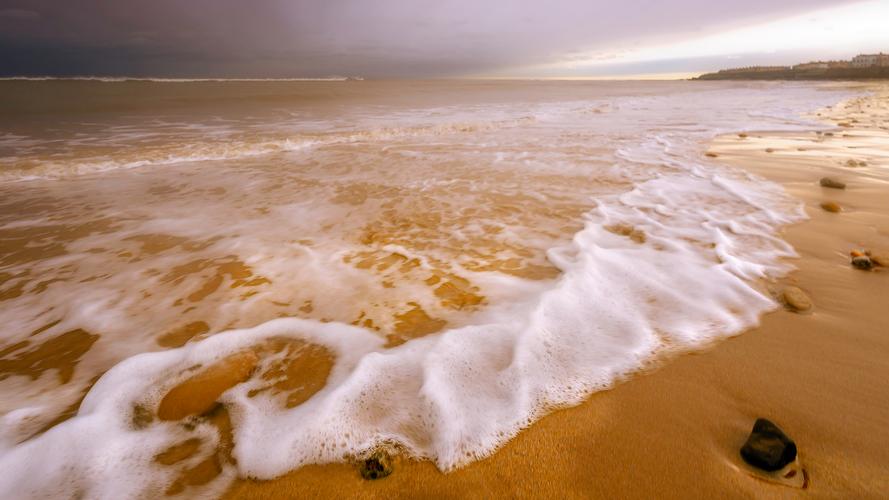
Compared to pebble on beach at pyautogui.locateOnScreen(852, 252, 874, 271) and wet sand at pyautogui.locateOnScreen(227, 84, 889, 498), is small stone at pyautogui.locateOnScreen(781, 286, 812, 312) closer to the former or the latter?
wet sand at pyautogui.locateOnScreen(227, 84, 889, 498)

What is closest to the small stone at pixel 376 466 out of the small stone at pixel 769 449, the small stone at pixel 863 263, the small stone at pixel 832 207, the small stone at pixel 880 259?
the small stone at pixel 769 449

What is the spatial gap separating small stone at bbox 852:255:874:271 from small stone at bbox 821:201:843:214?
1.45 meters

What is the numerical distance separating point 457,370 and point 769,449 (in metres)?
1.18

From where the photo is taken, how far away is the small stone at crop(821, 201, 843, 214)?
367cm

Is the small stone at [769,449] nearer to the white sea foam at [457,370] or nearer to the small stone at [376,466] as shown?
the white sea foam at [457,370]

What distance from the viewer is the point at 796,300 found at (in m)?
2.19

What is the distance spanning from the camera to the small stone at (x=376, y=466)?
1.36m

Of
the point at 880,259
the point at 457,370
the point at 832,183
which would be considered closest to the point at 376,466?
the point at 457,370

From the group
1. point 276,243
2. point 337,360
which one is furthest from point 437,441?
point 276,243

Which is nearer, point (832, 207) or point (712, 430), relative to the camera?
point (712, 430)

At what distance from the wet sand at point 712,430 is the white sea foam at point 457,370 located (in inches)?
3.5

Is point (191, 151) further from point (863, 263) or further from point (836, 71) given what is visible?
point (836, 71)

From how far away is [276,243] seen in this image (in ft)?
11.4

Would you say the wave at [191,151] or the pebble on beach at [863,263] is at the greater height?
the wave at [191,151]
